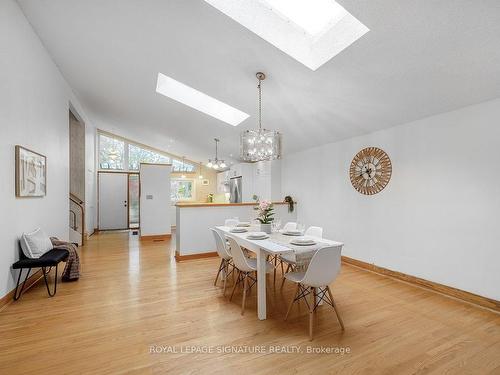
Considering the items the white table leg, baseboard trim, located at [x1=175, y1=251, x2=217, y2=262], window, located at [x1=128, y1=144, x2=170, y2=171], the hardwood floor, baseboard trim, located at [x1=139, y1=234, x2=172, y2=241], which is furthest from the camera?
window, located at [x1=128, y1=144, x2=170, y2=171]

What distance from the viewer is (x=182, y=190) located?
9367 millimetres

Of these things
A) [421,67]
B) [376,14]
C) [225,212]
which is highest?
[376,14]

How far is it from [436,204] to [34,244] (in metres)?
5.02

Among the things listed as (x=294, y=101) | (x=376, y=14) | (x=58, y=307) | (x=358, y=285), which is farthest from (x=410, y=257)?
(x=58, y=307)

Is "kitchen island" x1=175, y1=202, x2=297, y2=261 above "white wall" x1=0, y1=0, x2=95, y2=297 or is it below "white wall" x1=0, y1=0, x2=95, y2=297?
below

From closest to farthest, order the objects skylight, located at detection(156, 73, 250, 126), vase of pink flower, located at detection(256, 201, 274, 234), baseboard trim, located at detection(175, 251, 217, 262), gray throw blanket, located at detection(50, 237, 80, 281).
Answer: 1. vase of pink flower, located at detection(256, 201, 274, 234)
2. gray throw blanket, located at detection(50, 237, 80, 281)
3. skylight, located at detection(156, 73, 250, 126)
4. baseboard trim, located at detection(175, 251, 217, 262)

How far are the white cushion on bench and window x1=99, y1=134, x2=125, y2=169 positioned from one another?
578 cm

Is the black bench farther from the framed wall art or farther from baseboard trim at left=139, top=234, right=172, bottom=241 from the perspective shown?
baseboard trim at left=139, top=234, right=172, bottom=241

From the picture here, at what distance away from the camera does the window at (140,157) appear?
348 inches

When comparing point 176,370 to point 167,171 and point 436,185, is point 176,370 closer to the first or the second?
point 436,185

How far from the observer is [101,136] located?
Answer: 334 inches

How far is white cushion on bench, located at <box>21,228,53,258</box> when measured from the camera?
2934 millimetres

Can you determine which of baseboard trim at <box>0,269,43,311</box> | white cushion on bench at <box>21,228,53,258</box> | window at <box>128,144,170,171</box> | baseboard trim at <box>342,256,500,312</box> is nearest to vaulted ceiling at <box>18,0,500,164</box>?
baseboard trim at <box>342,256,500,312</box>

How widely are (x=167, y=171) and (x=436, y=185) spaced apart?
611 cm
